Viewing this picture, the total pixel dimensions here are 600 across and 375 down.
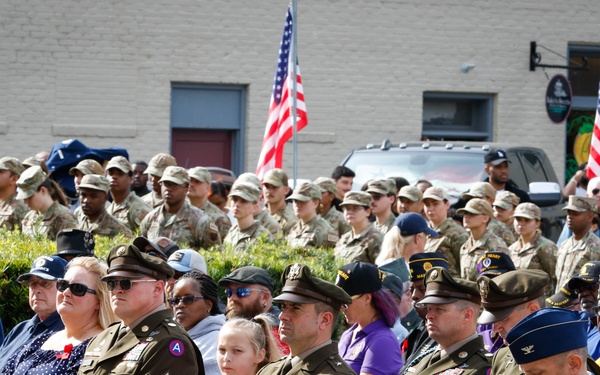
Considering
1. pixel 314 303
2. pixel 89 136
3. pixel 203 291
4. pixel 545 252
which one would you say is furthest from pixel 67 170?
pixel 314 303

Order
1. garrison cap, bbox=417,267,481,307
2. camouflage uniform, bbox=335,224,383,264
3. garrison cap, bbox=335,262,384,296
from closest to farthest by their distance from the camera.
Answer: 1. garrison cap, bbox=417,267,481,307
2. garrison cap, bbox=335,262,384,296
3. camouflage uniform, bbox=335,224,383,264

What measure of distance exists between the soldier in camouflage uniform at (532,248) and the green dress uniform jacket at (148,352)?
5890 mm

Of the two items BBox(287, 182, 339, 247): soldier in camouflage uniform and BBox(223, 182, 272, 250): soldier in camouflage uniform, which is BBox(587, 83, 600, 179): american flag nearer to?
BBox(287, 182, 339, 247): soldier in camouflage uniform

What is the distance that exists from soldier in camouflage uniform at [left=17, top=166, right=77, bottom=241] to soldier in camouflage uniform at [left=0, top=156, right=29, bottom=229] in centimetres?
64

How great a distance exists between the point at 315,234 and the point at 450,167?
284 cm

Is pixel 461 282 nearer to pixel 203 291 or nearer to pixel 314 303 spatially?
pixel 314 303

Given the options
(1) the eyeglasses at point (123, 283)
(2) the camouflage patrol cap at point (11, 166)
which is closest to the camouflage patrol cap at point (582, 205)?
(2) the camouflage patrol cap at point (11, 166)

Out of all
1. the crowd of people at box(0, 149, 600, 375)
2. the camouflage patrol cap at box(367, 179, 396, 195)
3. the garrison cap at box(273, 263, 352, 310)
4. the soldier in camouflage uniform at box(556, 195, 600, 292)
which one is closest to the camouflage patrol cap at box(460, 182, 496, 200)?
the camouflage patrol cap at box(367, 179, 396, 195)

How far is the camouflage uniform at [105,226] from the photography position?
11336 millimetres

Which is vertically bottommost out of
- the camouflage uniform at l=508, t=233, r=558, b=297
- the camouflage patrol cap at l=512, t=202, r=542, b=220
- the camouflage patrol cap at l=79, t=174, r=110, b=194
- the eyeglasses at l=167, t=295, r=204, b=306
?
the camouflage uniform at l=508, t=233, r=558, b=297

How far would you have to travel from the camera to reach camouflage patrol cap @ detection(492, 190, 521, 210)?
12.2 meters

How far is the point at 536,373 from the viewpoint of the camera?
4719 mm

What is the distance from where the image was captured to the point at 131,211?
1230 centimetres

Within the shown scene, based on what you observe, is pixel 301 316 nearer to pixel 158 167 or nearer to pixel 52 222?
pixel 52 222
